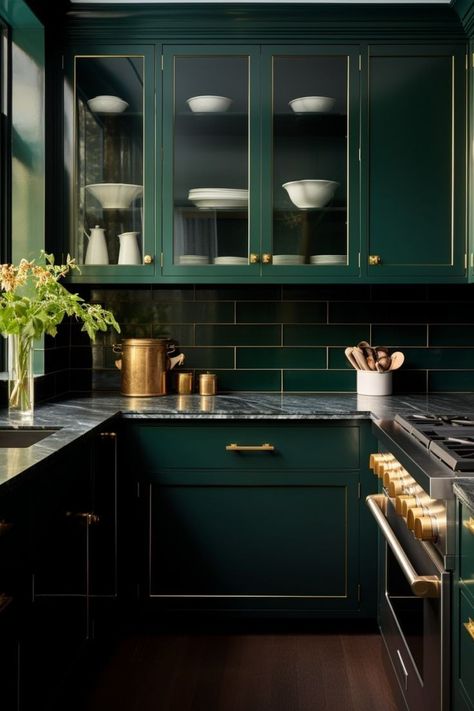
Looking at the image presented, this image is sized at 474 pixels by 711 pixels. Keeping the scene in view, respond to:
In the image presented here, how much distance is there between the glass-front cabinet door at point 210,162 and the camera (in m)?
2.79

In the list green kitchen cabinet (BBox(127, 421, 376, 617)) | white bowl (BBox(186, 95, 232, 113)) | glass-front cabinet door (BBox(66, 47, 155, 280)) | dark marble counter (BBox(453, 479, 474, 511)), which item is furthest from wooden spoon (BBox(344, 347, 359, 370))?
dark marble counter (BBox(453, 479, 474, 511))

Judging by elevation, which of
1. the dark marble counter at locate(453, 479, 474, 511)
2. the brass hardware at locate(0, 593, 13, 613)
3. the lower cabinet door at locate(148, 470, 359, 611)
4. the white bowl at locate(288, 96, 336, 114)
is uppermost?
the white bowl at locate(288, 96, 336, 114)

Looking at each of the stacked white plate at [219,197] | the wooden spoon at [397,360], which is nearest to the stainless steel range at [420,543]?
the wooden spoon at [397,360]

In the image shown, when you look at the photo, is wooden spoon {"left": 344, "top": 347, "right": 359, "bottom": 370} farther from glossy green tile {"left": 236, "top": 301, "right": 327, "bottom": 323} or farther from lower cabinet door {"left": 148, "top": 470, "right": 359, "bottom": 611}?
lower cabinet door {"left": 148, "top": 470, "right": 359, "bottom": 611}

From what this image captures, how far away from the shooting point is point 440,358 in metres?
3.11

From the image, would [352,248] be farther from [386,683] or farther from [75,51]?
[386,683]

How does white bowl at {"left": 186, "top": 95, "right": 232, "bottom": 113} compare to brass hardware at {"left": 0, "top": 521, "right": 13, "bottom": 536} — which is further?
white bowl at {"left": 186, "top": 95, "right": 232, "bottom": 113}

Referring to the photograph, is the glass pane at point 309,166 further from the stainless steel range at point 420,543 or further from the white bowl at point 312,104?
the stainless steel range at point 420,543

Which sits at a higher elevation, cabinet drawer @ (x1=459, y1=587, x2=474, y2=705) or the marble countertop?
the marble countertop

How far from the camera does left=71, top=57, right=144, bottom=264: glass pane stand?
2801 millimetres

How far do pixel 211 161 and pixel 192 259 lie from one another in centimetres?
→ 41

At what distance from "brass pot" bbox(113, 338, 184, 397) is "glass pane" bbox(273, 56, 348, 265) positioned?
24.6 inches

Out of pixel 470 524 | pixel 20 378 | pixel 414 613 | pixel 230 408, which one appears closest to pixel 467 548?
pixel 470 524

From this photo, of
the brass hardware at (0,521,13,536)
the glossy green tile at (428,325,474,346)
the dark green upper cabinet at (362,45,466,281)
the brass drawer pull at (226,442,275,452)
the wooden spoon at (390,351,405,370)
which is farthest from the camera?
the glossy green tile at (428,325,474,346)
